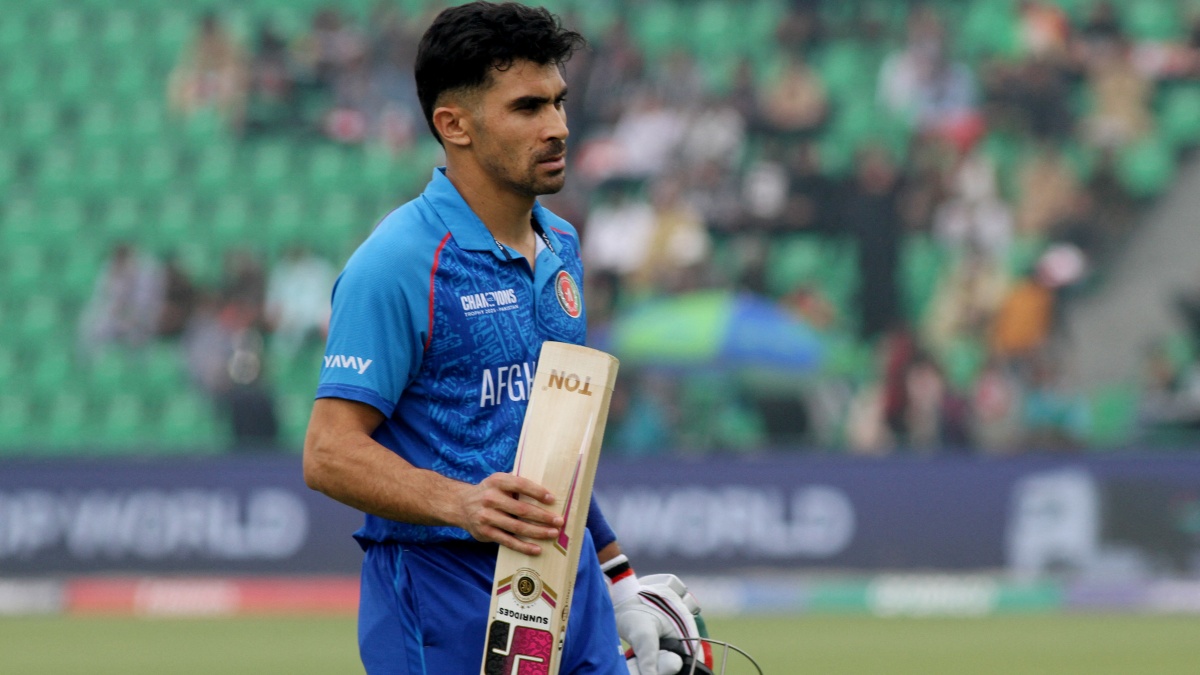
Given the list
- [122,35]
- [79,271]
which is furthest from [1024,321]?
[122,35]

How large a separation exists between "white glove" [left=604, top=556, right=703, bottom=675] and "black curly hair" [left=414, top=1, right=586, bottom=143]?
44.1 inches

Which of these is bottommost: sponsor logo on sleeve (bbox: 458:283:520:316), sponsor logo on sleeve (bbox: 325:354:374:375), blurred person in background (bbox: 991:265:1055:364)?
sponsor logo on sleeve (bbox: 325:354:374:375)

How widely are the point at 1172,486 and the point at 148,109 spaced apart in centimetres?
1051

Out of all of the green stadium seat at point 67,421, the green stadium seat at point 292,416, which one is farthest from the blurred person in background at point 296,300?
the green stadium seat at point 67,421

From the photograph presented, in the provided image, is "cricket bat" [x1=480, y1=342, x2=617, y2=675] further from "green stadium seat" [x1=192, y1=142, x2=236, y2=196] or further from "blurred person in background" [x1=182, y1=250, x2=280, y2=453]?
"green stadium seat" [x1=192, y1=142, x2=236, y2=196]

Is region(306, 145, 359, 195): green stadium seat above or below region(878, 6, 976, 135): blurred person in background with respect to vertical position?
below

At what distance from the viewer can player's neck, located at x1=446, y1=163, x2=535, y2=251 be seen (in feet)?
11.8

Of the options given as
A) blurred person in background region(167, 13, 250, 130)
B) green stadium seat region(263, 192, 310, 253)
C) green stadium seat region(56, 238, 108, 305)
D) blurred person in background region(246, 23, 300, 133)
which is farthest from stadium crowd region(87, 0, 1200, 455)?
blurred person in background region(167, 13, 250, 130)

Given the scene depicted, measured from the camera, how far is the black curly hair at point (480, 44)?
3.48 meters

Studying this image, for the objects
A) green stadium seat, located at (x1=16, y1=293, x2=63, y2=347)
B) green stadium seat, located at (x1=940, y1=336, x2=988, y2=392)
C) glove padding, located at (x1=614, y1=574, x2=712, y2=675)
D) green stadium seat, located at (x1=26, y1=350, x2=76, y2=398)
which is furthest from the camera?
green stadium seat, located at (x1=16, y1=293, x2=63, y2=347)

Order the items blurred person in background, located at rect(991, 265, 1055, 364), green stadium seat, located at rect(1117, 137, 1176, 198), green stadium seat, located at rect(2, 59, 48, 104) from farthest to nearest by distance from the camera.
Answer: green stadium seat, located at rect(2, 59, 48, 104), green stadium seat, located at rect(1117, 137, 1176, 198), blurred person in background, located at rect(991, 265, 1055, 364)

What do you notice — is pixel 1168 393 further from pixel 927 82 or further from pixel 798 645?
pixel 798 645

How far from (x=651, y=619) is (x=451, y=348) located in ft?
2.78

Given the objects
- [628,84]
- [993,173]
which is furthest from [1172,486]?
[628,84]
